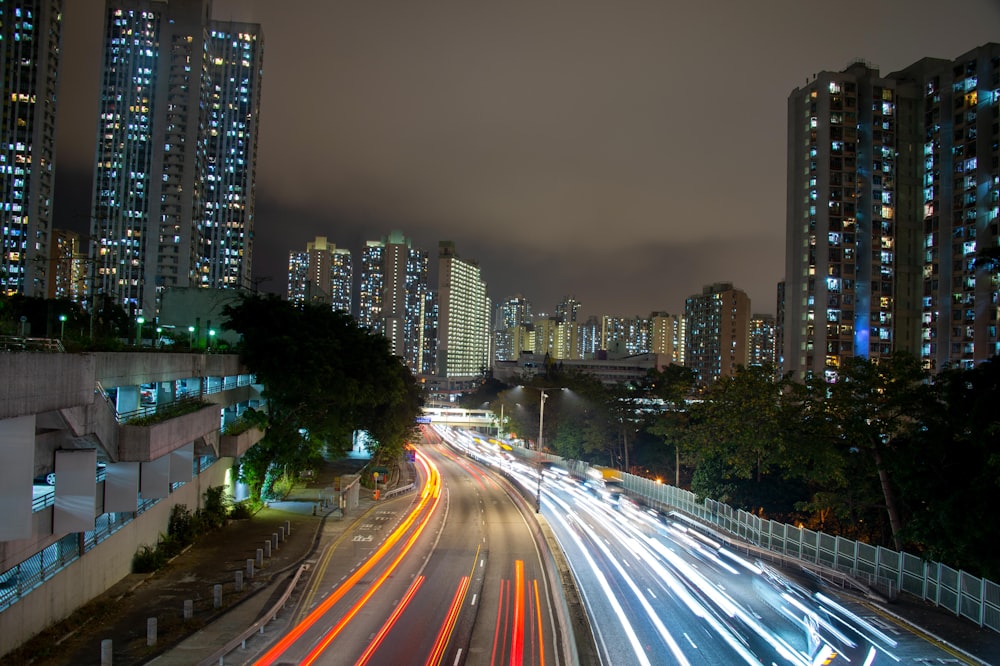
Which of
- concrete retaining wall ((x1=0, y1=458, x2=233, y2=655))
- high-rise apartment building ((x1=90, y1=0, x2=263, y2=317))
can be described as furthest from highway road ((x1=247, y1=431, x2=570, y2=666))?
high-rise apartment building ((x1=90, y1=0, x2=263, y2=317))

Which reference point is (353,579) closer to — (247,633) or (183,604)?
(183,604)

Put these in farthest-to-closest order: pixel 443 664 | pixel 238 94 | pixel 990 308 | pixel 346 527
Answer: pixel 238 94
pixel 990 308
pixel 346 527
pixel 443 664

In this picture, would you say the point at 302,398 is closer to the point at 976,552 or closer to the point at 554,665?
the point at 554,665

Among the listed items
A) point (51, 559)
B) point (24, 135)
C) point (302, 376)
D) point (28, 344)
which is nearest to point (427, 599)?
point (51, 559)

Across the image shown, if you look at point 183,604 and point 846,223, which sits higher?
point 846,223

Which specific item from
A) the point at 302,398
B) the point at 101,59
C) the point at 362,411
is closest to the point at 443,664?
the point at 302,398

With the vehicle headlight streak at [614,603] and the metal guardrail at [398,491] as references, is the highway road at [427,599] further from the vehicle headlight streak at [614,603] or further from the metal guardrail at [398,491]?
the metal guardrail at [398,491]
